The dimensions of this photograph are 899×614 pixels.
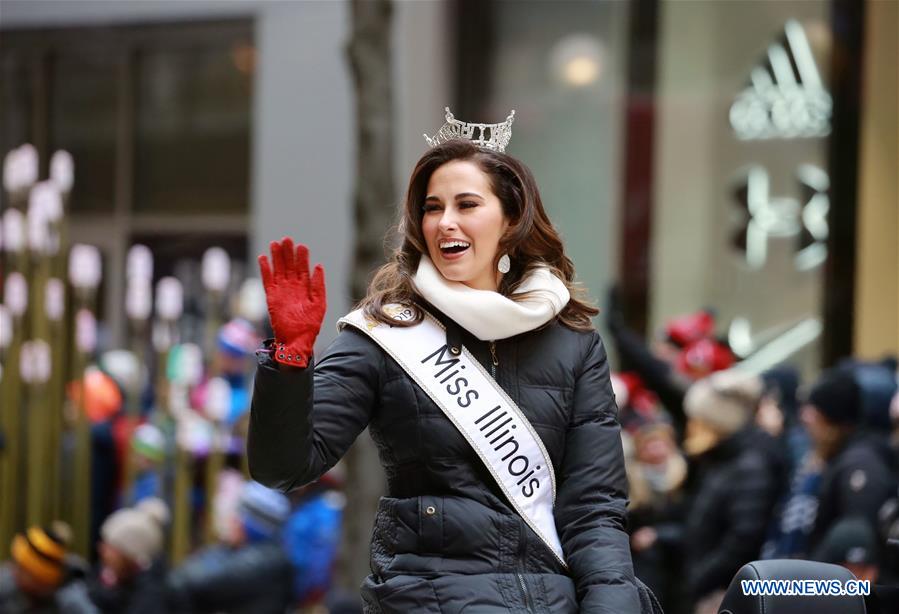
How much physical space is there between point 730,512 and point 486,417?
389 cm

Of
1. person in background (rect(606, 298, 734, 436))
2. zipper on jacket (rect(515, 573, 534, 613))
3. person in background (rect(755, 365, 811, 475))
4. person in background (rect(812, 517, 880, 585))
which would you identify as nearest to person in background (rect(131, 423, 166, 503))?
person in background (rect(606, 298, 734, 436))

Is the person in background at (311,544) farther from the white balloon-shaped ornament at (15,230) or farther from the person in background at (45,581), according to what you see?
the white balloon-shaped ornament at (15,230)

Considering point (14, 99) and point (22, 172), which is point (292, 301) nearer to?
point (22, 172)

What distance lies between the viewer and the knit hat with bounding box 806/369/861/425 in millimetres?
6551

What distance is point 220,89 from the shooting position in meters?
13.0

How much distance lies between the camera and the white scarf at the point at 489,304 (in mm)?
3109

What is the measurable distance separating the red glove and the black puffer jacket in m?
0.04

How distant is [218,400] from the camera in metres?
9.48

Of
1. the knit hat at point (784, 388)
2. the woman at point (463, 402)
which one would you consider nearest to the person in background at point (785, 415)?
the knit hat at point (784, 388)

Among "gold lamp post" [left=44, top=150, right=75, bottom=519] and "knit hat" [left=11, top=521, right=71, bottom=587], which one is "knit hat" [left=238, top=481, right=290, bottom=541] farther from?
"gold lamp post" [left=44, top=150, right=75, bottom=519]

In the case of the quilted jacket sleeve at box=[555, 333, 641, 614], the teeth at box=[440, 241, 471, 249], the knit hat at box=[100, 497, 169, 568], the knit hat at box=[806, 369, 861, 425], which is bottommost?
the knit hat at box=[100, 497, 169, 568]

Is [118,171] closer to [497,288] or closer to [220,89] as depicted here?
[220,89]

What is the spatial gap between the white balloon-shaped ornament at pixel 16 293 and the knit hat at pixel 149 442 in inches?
39.9

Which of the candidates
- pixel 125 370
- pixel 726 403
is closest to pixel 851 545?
pixel 726 403
